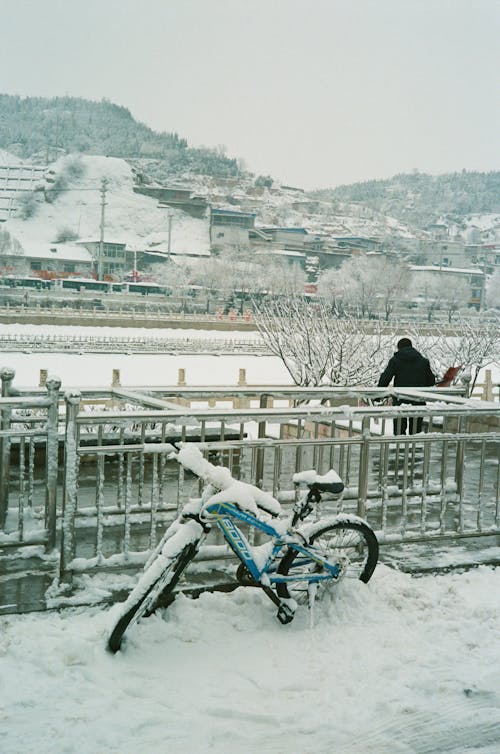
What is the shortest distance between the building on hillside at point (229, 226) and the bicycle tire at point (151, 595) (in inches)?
7272

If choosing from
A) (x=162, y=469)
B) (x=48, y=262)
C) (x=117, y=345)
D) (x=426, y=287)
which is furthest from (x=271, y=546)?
(x=426, y=287)

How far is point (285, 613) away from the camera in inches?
207

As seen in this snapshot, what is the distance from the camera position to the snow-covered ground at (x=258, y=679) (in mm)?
3988

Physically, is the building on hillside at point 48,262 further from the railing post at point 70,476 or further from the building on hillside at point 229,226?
the railing post at point 70,476

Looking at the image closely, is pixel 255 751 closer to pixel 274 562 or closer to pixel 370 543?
pixel 274 562

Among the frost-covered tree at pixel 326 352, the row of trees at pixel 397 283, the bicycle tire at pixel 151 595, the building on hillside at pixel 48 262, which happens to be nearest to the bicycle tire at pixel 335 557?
the bicycle tire at pixel 151 595

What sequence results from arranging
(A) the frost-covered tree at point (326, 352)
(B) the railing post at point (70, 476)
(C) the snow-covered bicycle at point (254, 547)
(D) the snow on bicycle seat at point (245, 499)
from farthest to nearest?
1. (A) the frost-covered tree at point (326, 352)
2. (B) the railing post at point (70, 476)
3. (D) the snow on bicycle seat at point (245, 499)
4. (C) the snow-covered bicycle at point (254, 547)

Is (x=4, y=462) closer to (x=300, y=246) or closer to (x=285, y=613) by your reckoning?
(x=285, y=613)

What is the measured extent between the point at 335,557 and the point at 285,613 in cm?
55

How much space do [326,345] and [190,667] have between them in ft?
75.5

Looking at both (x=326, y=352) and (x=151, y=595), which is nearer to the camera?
(x=151, y=595)

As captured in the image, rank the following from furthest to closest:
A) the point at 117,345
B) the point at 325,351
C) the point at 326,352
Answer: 1. the point at 117,345
2. the point at 325,351
3. the point at 326,352

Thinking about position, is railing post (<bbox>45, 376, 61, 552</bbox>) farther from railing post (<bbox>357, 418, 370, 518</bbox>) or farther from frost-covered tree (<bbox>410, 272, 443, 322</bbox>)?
frost-covered tree (<bbox>410, 272, 443, 322</bbox>)

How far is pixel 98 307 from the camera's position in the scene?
106 m
